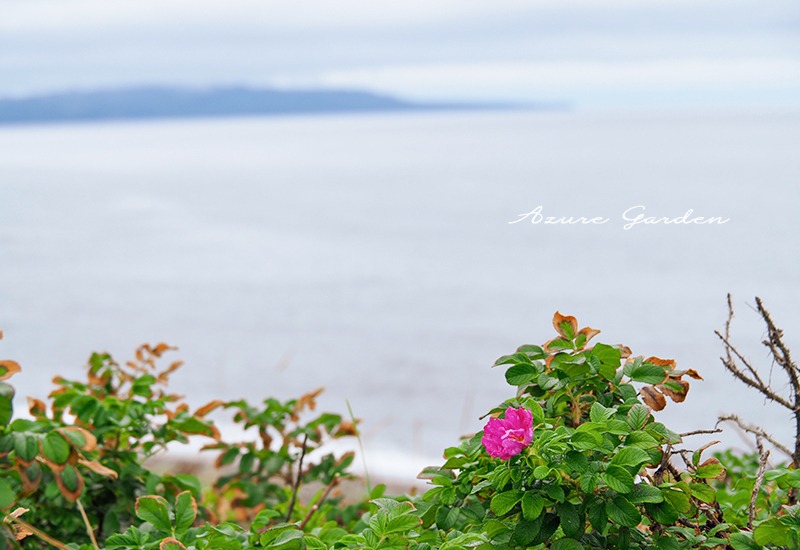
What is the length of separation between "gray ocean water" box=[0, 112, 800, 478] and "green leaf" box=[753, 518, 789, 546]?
4.98ft

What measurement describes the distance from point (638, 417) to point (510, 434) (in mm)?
146

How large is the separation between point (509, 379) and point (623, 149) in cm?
1763

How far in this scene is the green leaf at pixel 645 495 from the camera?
0.72m

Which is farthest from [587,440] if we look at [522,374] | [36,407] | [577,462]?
[36,407]

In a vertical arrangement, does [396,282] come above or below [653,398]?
above

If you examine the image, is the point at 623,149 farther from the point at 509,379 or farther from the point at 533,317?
the point at 509,379

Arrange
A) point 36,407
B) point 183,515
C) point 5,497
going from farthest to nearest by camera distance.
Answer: point 36,407, point 183,515, point 5,497

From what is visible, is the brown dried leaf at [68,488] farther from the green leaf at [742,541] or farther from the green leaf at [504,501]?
the green leaf at [742,541]

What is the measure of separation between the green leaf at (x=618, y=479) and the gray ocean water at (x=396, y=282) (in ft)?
4.96

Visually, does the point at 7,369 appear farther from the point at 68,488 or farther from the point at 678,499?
the point at 678,499

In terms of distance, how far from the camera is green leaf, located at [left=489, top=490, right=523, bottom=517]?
712 mm

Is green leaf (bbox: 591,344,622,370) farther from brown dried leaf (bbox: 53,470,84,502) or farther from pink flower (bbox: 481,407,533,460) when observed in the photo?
brown dried leaf (bbox: 53,470,84,502)

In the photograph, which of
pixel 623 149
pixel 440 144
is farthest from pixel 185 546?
pixel 440 144

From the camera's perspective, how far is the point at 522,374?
86 centimetres
